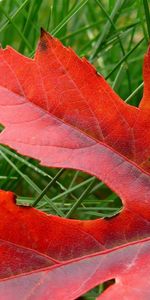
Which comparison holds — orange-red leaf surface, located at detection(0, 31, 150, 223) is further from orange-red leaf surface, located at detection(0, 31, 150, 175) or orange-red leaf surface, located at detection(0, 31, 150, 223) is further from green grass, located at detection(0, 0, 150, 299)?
green grass, located at detection(0, 0, 150, 299)

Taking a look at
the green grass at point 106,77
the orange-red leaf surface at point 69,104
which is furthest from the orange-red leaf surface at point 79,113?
the green grass at point 106,77

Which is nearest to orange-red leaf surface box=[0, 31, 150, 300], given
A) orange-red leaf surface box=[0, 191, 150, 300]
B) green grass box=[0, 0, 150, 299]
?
orange-red leaf surface box=[0, 191, 150, 300]

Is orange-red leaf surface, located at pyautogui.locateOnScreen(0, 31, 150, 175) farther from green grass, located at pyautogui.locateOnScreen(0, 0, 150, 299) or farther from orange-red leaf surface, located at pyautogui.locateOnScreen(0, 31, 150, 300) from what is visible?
green grass, located at pyautogui.locateOnScreen(0, 0, 150, 299)

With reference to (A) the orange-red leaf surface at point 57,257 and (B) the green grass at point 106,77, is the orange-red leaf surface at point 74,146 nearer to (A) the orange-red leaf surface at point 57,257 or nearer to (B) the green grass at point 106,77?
(A) the orange-red leaf surface at point 57,257

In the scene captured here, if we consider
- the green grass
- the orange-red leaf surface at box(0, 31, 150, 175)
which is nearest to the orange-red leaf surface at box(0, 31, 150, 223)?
the orange-red leaf surface at box(0, 31, 150, 175)

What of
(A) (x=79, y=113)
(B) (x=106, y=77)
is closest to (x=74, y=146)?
(A) (x=79, y=113)

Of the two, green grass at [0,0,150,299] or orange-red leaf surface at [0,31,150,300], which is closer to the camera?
orange-red leaf surface at [0,31,150,300]

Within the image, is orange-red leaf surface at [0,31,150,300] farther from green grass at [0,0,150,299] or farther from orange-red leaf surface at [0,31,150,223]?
green grass at [0,0,150,299]

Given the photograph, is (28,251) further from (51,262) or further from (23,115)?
(23,115)

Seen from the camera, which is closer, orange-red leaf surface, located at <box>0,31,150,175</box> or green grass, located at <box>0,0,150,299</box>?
orange-red leaf surface, located at <box>0,31,150,175</box>

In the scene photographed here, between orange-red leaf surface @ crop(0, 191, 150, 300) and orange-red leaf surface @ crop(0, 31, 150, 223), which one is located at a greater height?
orange-red leaf surface @ crop(0, 31, 150, 223)
